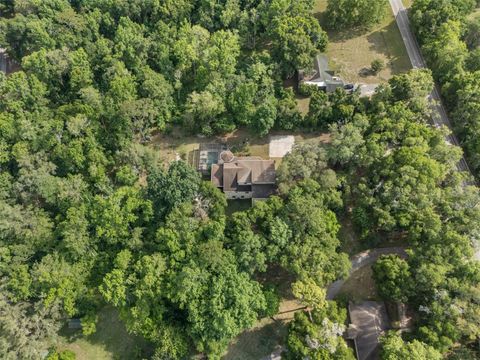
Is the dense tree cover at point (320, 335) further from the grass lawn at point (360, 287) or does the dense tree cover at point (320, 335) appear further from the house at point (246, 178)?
the house at point (246, 178)

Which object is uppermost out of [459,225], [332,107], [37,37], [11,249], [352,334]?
[37,37]

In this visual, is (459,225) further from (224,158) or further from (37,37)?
(37,37)

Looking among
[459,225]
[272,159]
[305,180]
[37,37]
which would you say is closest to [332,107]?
[272,159]

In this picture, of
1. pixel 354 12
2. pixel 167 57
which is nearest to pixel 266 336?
pixel 167 57

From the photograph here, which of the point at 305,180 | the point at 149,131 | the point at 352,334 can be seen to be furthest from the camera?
the point at 149,131

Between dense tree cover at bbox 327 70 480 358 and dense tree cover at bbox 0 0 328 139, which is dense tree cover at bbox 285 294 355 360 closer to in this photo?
dense tree cover at bbox 327 70 480 358

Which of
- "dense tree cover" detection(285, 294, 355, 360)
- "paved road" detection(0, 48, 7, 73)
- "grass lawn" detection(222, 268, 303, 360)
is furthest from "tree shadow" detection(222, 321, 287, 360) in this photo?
"paved road" detection(0, 48, 7, 73)
